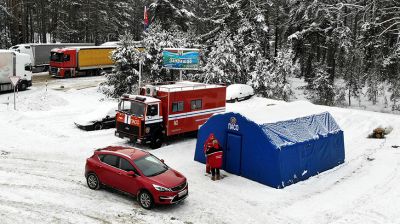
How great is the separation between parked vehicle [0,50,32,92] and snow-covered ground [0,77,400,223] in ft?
35.7

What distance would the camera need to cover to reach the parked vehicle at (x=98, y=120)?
25125 mm

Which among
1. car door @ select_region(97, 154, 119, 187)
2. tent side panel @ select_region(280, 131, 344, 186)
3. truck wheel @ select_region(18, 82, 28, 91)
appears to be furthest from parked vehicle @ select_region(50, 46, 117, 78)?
car door @ select_region(97, 154, 119, 187)

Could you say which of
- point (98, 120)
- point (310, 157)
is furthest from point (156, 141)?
point (310, 157)

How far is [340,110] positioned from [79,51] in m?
28.7

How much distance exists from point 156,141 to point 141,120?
149 centimetres

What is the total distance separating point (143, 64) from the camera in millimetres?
36625

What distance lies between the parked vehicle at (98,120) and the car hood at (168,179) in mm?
11281

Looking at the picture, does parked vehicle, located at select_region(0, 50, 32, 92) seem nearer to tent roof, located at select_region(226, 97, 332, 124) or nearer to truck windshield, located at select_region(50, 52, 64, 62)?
truck windshield, located at select_region(50, 52, 64, 62)

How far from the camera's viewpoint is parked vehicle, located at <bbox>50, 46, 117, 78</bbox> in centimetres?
4622

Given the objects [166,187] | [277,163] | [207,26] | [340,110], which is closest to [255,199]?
[277,163]

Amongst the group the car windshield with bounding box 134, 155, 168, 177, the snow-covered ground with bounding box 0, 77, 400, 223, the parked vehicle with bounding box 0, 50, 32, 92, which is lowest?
the snow-covered ground with bounding box 0, 77, 400, 223

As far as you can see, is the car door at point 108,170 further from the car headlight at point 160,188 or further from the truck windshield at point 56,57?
the truck windshield at point 56,57

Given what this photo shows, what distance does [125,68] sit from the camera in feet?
119

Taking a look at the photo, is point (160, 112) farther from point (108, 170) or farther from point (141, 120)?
point (108, 170)
